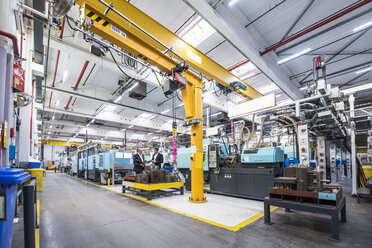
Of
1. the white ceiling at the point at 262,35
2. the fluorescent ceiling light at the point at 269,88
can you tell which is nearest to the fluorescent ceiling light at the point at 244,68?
the white ceiling at the point at 262,35

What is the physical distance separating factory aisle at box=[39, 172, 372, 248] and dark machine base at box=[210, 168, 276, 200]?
1.07 meters

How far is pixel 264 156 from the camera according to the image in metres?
5.32

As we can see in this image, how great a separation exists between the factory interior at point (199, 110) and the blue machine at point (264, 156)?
0.09ft

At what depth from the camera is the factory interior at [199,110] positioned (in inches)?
108

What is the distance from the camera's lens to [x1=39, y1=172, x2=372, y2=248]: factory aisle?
260 cm

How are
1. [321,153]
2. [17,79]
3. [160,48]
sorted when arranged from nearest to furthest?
[17,79]
[160,48]
[321,153]

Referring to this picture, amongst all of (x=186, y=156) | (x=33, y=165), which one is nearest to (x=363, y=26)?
(x=186, y=156)

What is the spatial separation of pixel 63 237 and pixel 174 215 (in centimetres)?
189

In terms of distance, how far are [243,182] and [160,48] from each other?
4222 mm

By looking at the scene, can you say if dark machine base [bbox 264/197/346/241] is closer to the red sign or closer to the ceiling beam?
the ceiling beam

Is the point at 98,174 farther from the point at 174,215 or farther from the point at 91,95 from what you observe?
the point at 174,215

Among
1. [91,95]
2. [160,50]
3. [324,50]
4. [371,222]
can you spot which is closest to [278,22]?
[324,50]

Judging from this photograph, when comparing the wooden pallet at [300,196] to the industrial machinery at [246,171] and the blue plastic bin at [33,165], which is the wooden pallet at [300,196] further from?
the blue plastic bin at [33,165]

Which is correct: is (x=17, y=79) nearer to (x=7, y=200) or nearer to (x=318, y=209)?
(x=7, y=200)
